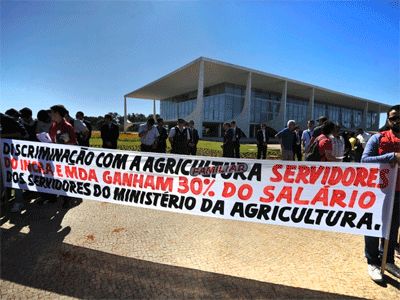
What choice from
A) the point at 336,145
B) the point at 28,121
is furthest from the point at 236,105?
the point at 336,145

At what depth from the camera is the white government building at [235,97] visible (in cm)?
3807

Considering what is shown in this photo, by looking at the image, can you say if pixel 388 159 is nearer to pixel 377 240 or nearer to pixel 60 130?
pixel 377 240

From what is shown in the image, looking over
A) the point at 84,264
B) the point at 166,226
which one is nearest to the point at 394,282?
the point at 166,226

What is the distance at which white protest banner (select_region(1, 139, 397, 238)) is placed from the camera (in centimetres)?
290

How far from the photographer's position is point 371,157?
3.02 meters

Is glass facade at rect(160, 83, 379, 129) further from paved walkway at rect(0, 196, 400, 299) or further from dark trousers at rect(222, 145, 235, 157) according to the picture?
paved walkway at rect(0, 196, 400, 299)

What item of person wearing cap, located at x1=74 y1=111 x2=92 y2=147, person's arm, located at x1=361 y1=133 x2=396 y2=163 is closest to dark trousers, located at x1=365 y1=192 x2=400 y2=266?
person's arm, located at x1=361 y1=133 x2=396 y2=163

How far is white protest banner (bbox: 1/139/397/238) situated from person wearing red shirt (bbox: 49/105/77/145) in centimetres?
81

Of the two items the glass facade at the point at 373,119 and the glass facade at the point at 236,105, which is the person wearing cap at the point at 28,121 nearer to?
the glass facade at the point at 236,105

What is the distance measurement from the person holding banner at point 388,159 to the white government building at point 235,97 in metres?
32.7

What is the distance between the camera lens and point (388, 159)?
112 inches

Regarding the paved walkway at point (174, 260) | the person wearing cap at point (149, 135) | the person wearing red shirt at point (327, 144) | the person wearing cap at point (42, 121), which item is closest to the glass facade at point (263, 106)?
the person wearing cap at point (149, 135)

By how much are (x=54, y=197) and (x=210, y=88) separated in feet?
145

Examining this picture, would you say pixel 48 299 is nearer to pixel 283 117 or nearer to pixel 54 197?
pixel 54 197
